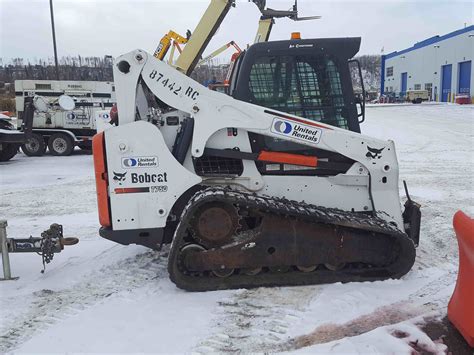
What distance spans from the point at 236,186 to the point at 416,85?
65.9 m

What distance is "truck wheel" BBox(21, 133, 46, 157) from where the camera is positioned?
15328 mm

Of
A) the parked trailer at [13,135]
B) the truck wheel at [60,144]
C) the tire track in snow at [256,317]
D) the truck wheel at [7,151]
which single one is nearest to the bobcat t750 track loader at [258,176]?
the tire track in snow at [256,317]

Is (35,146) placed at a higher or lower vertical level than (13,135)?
lower

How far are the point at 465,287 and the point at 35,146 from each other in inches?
592

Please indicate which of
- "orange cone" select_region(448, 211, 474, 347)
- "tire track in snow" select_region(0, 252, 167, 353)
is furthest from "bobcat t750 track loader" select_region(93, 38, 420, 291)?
"orange cone" select_region(448, 211, 474, 347)

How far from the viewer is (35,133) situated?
1542cm

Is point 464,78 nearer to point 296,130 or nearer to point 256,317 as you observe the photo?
point 296,130

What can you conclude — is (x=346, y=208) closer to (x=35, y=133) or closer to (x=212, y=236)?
(x=212, y=236)

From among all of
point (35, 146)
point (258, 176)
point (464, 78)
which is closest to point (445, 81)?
point (464, 78)

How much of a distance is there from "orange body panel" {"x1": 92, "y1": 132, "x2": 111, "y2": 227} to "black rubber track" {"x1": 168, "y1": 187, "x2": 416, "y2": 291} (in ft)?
2.57

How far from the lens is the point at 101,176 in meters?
4.21

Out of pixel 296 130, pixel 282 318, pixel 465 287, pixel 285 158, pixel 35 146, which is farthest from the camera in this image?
pixel 35 146

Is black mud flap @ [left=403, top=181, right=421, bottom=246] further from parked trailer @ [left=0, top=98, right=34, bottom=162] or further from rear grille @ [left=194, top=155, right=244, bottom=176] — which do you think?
parked trailer @ [left=0, top=98, right=34, bottom=162]

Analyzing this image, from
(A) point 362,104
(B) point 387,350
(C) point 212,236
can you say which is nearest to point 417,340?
(B) point 387,350
